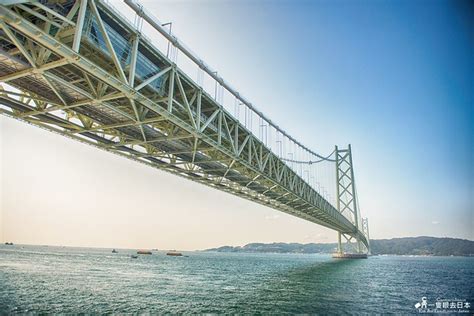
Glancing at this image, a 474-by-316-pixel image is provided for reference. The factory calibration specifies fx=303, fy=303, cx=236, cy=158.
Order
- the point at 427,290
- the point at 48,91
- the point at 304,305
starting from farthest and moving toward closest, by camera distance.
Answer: the point at 427,290 < the point at 304,305 < the point at 48,91

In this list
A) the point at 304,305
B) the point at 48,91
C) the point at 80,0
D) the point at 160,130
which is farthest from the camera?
the point at 160,130

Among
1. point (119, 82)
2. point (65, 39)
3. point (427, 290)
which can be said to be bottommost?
point (427, 290)

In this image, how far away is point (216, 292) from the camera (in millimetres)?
22125

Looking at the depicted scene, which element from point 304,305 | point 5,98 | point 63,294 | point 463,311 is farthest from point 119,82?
point 463,311

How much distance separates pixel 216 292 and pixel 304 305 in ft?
25.2

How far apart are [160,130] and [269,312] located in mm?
12109

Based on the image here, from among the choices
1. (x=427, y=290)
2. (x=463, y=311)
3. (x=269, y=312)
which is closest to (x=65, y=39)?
(x=269, y=312)

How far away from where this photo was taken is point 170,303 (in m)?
17.2

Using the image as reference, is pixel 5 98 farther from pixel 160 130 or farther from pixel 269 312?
pixel 269 312

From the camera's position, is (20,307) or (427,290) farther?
(427,290)

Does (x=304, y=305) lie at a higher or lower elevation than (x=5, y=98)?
lower

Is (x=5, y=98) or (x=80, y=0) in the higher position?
(x=80, y=0)

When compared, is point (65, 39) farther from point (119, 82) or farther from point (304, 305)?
point (304, 305)

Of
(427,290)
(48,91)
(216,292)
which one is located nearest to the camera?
(48,91)
